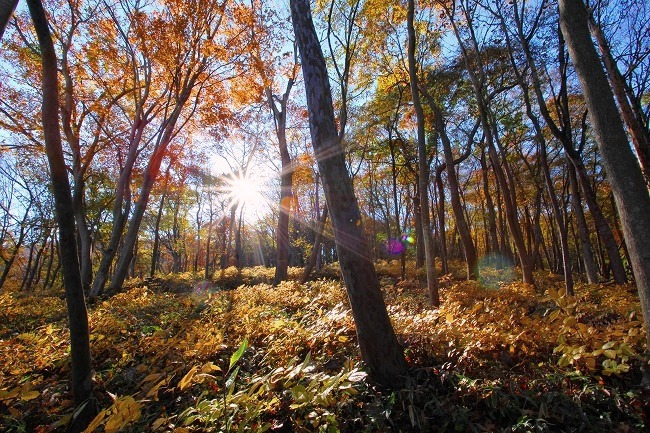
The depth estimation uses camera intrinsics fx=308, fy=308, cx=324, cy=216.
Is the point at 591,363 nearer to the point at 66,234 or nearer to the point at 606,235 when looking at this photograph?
the point at 66,234

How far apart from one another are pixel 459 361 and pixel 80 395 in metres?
3.38

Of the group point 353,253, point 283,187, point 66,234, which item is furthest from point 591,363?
point 283,187

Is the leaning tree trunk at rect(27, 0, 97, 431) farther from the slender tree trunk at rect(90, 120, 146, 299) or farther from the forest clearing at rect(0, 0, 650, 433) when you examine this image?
the slender tree trunk at rect(90, 120, 146, 299)

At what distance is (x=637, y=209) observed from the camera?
2.31 metres

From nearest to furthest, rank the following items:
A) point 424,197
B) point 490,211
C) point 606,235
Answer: point 424,197 → point 606,235 → point 490,211

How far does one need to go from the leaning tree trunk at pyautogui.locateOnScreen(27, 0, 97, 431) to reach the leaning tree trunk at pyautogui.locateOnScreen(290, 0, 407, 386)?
228 cm

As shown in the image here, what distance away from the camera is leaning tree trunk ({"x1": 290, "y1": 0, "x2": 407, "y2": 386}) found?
2.94 meters

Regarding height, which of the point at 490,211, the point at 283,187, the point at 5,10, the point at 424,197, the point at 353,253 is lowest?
the point at 353,253

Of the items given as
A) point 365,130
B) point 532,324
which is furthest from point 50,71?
point 365,130

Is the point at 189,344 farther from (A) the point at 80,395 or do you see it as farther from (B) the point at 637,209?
(B) the point at 637,209

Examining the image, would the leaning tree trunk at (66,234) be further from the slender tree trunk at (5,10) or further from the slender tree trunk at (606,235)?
the slender tree trunk at (606,235)

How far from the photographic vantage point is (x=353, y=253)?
3.04 m

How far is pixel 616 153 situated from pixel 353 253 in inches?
89.4

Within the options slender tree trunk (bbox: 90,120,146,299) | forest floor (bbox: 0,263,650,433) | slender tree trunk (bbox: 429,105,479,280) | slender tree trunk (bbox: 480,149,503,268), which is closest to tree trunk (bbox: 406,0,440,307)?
forest floor (bbox: 0,263,650,433)
